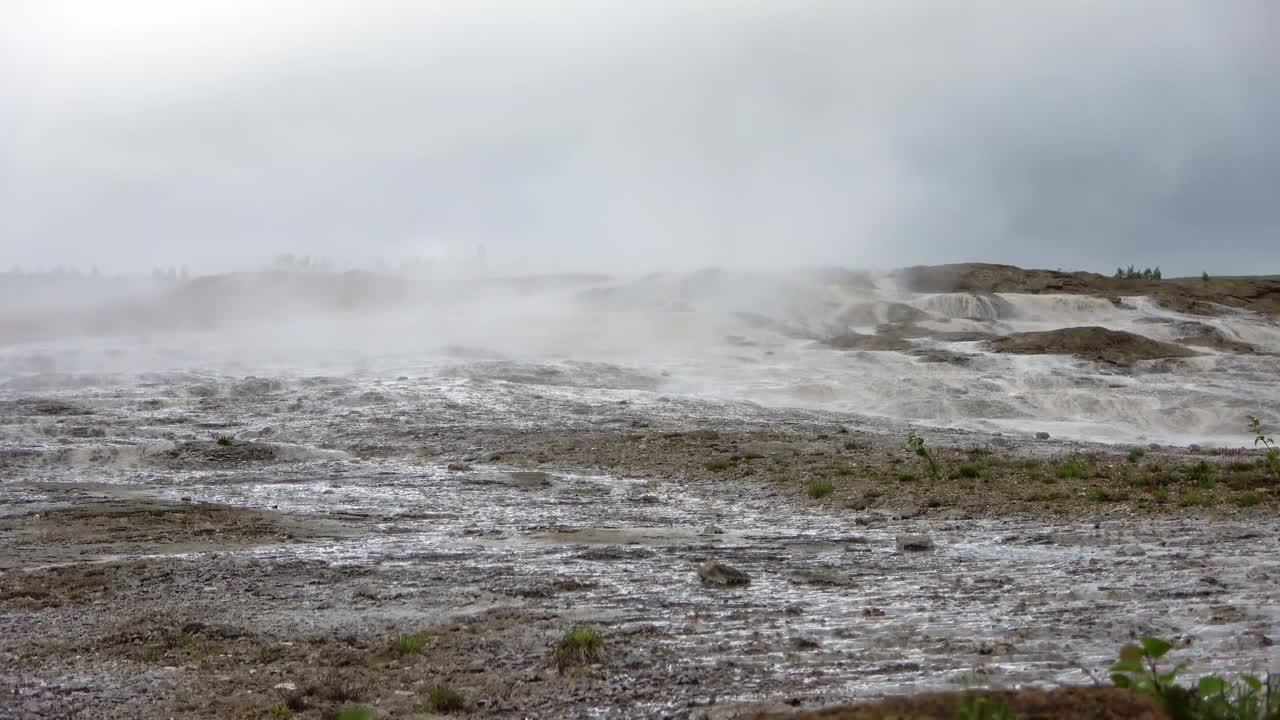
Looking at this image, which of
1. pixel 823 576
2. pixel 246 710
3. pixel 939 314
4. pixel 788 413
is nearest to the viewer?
pixel 246 710

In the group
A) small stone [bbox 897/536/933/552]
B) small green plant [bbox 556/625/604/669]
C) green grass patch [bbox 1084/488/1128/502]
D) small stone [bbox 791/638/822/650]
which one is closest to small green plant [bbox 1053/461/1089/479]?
green grass patch [bbox 1084/488/1128/502]

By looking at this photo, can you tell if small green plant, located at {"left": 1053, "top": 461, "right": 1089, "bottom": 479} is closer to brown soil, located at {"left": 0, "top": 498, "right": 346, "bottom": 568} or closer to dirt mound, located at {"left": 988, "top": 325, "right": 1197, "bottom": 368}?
brown soil, located at {"left": 0, "top": 498, "right": 346, "bottom": 568}

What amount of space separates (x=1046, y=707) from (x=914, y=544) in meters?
7.29

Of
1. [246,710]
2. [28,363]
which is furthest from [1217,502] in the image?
[28,363]

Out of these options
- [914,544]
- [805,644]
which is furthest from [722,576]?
[914,544]

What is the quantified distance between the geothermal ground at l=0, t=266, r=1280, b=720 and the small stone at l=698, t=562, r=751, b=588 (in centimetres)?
3

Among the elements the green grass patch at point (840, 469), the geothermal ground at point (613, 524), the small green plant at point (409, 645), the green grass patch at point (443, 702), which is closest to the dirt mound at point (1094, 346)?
the geothermal ground at point (613, 524)

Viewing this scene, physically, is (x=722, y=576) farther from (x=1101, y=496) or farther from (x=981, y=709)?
(x=1101, y=496)

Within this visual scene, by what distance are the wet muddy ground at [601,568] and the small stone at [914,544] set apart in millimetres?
50

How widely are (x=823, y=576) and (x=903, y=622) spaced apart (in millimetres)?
1923

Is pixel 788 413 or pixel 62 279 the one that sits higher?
pixel 62 279

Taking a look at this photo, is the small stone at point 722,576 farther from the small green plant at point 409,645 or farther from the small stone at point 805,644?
the small green plant at point 409,645

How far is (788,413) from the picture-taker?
89.1ft

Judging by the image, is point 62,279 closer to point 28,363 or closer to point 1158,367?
point 28,363
